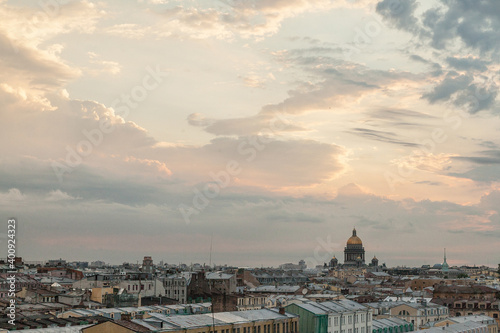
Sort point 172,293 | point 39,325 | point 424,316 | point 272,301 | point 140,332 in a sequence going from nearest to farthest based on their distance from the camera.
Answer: point 140,332 < point 39,325 < point 424,316 < point 272,301 < point 172,293

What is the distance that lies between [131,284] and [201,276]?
55.6 feet

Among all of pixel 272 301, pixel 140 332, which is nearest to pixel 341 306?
pixel 140 332

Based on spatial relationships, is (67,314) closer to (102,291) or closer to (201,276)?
(102,291)

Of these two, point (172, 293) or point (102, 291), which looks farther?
point (172, 293)

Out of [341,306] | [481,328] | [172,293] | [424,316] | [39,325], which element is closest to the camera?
[39,325]

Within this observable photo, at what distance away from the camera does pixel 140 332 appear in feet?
157

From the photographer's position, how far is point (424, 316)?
99.1m

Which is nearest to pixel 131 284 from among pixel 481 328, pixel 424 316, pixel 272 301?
pixel 272 301

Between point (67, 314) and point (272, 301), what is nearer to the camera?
point (67, 314)

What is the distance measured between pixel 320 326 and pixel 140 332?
24.0 m

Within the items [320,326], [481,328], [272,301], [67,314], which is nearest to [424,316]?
[481,328]

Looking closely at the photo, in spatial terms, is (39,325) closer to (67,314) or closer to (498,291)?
(67,314)

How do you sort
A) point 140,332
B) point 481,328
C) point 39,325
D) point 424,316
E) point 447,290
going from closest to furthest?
point 140,332 < point 39,325 < point 481,328 < point 424,316 < point 447,290

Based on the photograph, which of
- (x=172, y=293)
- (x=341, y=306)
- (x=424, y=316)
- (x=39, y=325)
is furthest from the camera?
(x=172, y=293)
